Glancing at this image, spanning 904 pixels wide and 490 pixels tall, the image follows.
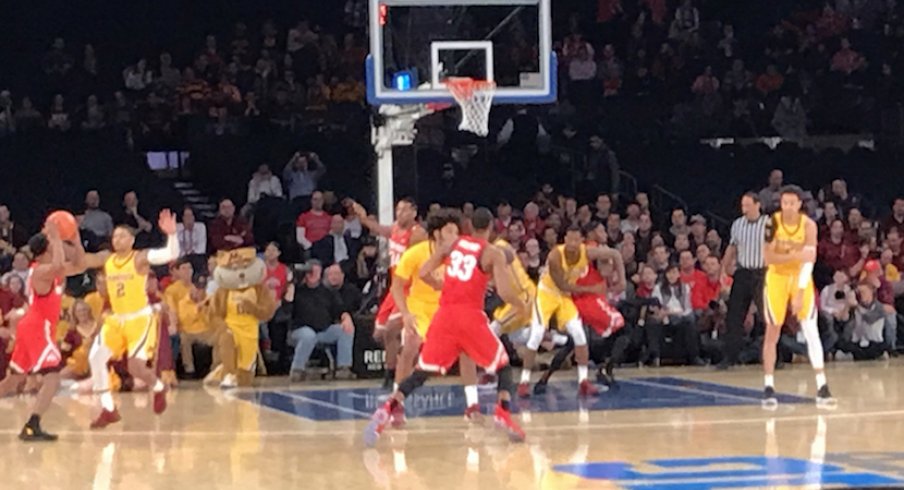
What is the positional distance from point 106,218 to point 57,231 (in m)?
7.31

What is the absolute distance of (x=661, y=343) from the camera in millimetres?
16703

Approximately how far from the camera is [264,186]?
18969mm

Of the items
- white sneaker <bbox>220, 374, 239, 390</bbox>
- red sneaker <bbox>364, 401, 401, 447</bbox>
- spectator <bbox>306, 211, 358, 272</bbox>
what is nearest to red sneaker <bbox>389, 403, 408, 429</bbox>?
→ red sneaker <bbox>364, 401, 401, 447</bbox>

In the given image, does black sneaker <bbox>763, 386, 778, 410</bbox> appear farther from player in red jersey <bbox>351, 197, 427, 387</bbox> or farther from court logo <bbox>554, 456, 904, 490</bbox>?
player in red jersey <bbox>351, 197, 427, 387</bbox>

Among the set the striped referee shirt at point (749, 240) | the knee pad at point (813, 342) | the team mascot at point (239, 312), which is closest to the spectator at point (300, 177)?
the team mascot at point (239, 312)

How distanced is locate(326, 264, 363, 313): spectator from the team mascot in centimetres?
74

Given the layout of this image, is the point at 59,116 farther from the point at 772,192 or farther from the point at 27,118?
the point at 772,192

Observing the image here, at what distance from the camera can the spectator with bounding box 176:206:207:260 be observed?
17656mm

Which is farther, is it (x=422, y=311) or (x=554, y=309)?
(x=554, y=309)

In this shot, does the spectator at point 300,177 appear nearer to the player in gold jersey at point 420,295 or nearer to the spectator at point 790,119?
the spectator at point 790,119

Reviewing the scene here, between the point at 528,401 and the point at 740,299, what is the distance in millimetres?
3590

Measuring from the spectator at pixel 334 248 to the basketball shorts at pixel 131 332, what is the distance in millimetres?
6047

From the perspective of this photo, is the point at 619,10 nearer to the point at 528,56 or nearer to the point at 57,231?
the point at 528,56

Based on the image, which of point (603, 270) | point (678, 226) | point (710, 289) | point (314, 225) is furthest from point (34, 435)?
point (678, 226)
